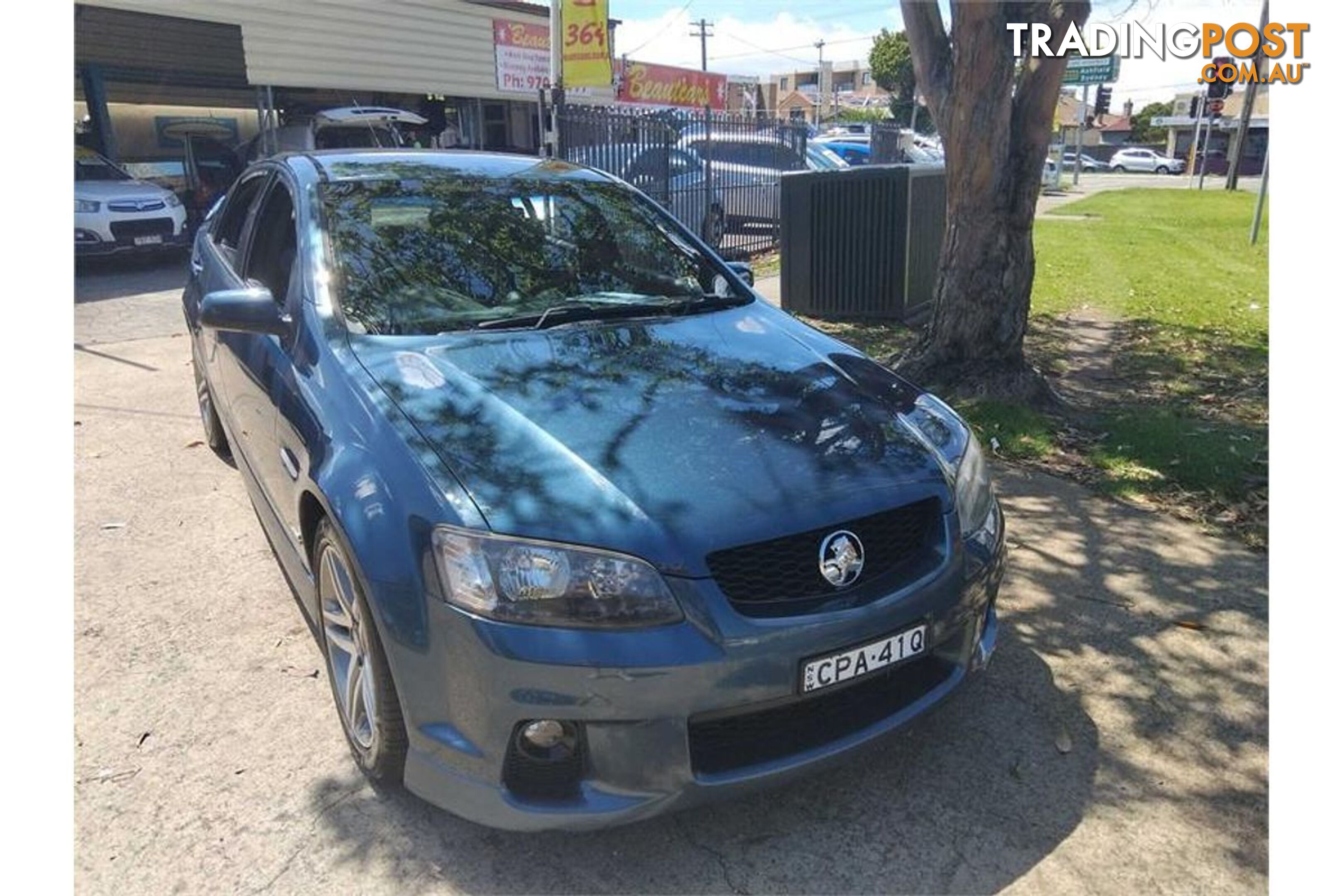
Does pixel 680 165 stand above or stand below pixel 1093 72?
below

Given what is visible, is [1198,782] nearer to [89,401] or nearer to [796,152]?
[89,401]

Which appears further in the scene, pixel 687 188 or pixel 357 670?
pixel 687 188

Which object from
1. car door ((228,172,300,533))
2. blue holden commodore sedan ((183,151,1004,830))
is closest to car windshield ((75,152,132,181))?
car door ((228,172,300,533))

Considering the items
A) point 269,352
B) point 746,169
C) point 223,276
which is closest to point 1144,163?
point 746,169

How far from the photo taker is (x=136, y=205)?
12328 mm

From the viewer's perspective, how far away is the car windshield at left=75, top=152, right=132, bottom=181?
12781 millimetres

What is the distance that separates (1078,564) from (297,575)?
3.11 meters

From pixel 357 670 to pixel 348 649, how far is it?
0.26 feet

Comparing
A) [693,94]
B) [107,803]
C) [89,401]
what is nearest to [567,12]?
[89,401]

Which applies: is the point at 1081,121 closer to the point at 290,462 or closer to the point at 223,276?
the point at 223,276

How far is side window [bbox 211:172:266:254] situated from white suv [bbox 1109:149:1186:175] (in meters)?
60.8

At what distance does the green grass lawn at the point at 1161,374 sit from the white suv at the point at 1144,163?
45.5 m

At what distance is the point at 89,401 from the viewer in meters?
6.50
